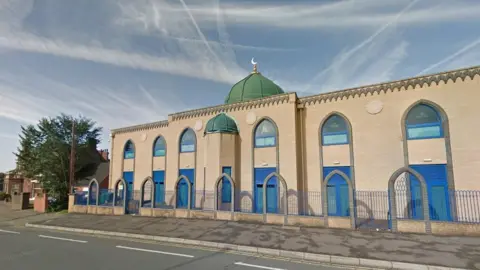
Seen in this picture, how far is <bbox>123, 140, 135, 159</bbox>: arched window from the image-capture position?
24562 millimetres

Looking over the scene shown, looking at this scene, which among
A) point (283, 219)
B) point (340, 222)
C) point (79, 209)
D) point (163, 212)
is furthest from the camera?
point (79, 209)

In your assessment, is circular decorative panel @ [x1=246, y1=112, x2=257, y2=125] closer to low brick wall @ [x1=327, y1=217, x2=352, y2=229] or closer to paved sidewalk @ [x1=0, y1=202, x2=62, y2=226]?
low brick wall @ [x1=327, y1=217, x2=352, y2=229]

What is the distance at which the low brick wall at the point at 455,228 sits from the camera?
374 inches

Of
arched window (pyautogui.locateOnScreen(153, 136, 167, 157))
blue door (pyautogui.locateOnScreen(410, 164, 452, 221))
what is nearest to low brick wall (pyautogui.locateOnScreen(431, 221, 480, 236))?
blue door (pyautogui.locateOnScreen(410, 164, 452, 221))

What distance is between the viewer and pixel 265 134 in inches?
703

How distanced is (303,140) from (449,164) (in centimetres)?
726

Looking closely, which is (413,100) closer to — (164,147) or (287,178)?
(287,178)

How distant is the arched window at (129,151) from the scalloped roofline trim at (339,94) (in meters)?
3.49

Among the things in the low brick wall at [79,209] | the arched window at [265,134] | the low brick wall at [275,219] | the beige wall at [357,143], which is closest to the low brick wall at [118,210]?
the low brick wall at [79,209]

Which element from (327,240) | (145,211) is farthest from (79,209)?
(327,240)

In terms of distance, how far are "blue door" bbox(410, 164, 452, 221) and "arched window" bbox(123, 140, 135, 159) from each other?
21.3m

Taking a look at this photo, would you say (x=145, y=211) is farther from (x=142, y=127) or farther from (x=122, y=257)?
(x=142, y=127)

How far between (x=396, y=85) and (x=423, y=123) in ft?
7.78

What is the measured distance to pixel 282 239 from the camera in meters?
9.80
